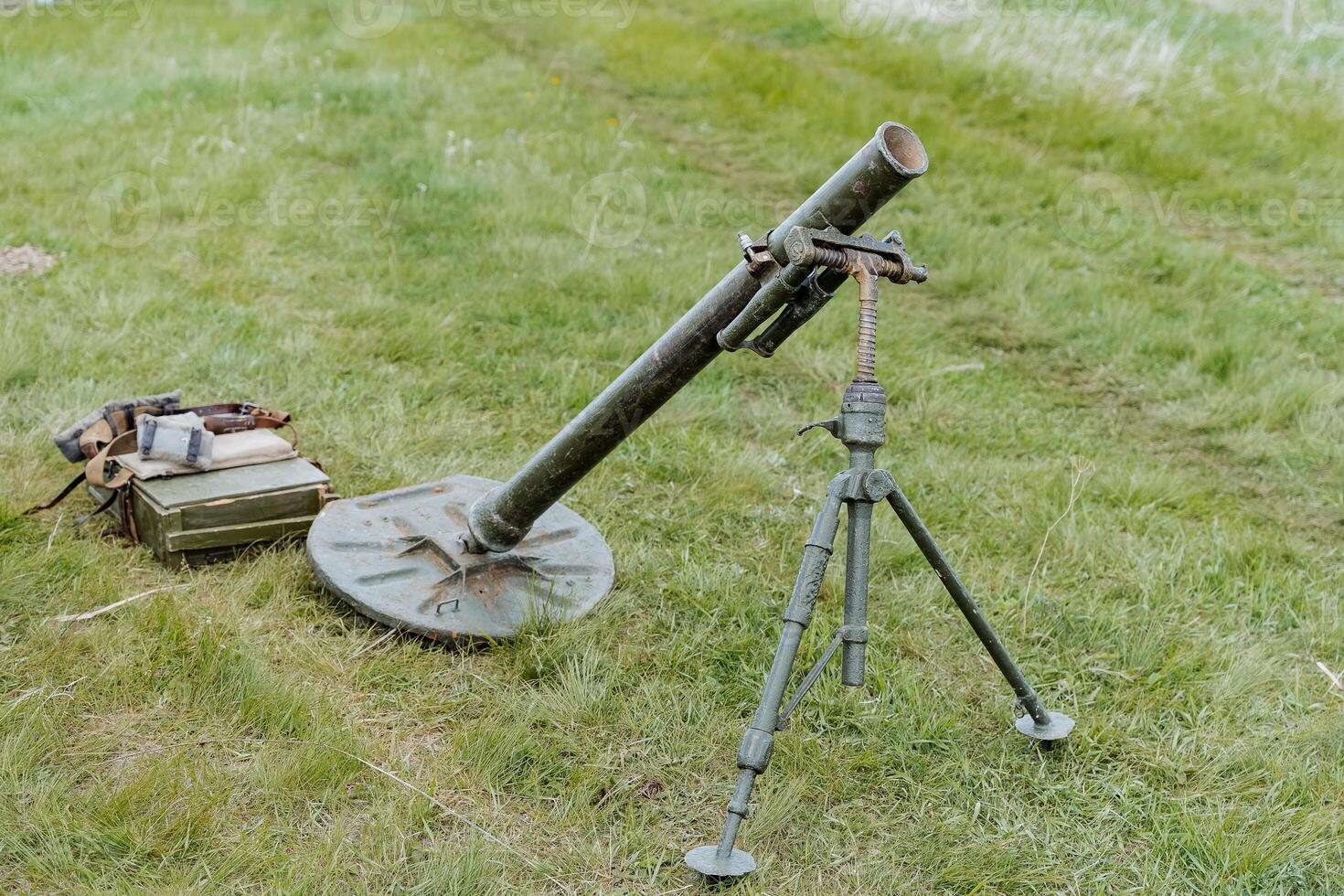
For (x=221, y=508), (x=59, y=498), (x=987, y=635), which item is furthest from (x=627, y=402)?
(x=59, y=498)

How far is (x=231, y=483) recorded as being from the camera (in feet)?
12.4

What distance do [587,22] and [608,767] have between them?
35.6 ft

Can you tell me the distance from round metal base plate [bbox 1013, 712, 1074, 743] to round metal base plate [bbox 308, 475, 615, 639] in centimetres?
129

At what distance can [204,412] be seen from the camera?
416 cm

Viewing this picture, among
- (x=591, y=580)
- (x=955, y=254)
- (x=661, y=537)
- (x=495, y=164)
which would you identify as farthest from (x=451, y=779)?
(x=495, y=164)

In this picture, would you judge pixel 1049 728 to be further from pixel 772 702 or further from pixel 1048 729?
pixel 772 702

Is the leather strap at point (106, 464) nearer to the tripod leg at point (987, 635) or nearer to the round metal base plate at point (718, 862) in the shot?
the round metal base plate at point (718, 862)

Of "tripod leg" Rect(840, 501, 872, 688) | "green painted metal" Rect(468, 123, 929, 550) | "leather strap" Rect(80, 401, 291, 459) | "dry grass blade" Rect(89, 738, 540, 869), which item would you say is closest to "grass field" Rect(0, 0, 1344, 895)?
"dry grass blade" Rect(89, 738, 540, 869)

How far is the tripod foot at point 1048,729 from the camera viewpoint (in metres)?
3.13

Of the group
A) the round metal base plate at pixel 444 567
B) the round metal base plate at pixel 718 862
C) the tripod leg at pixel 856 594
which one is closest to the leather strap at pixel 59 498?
the round metal base plate at pixel 444 567

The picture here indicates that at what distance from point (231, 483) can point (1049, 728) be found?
262cm

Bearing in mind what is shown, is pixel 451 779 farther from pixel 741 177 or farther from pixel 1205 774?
pixel 741 177

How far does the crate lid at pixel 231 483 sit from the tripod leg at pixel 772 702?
1939mm

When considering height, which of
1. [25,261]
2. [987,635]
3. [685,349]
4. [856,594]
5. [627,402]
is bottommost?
[25,261]
